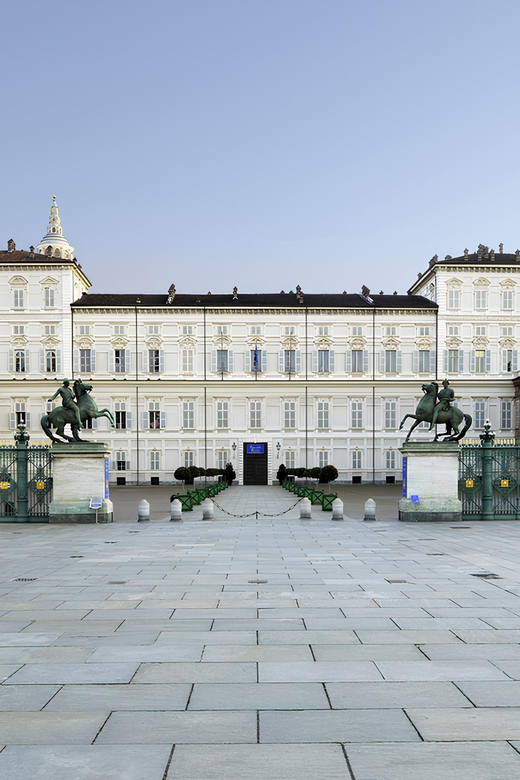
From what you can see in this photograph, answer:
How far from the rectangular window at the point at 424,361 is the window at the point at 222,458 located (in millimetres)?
15797

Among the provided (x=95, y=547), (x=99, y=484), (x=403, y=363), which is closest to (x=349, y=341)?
(x=403, y=363)

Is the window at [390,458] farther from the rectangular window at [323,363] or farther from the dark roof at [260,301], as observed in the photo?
the dark roof at [260,301]

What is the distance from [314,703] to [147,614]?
3579 millimetres

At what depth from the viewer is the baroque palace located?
1970 inches

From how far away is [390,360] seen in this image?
167ft

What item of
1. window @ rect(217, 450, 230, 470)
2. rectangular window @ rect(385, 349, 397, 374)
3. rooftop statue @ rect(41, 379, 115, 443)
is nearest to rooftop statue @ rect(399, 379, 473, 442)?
rooftop statue @ rect(41, 379, 115, 443)

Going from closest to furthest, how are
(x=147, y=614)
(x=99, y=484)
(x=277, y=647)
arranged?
(x=277, y=647) < (x=147, y=614) < (x=99, y=484)

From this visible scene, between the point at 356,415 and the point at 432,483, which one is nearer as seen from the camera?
the point at 432,483

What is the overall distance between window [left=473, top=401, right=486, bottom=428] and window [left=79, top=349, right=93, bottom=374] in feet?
94.2

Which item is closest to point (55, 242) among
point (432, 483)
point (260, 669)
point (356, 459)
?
point (356, 459)

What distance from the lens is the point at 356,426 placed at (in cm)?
5069

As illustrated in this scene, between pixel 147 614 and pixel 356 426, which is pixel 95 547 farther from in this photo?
pixel 356 426

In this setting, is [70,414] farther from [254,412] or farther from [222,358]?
[254,412]

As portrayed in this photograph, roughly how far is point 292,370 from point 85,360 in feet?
50.3
